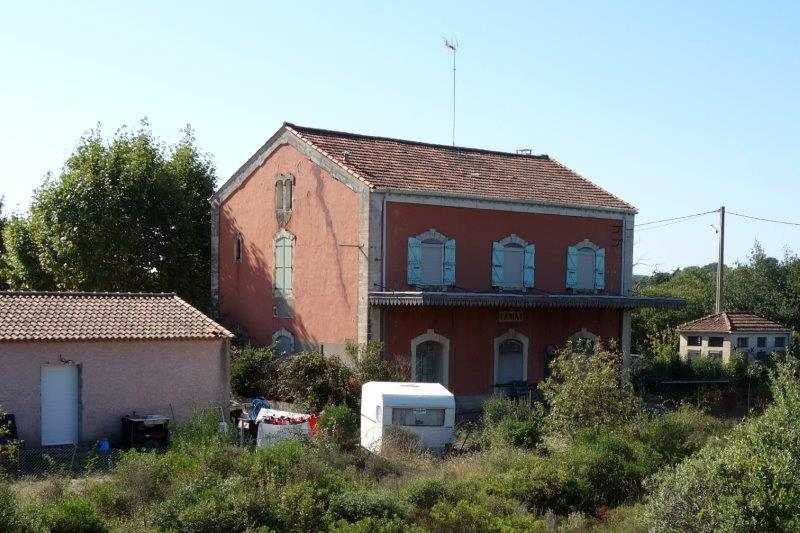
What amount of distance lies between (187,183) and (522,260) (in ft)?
41.2

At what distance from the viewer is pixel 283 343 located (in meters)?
27.2

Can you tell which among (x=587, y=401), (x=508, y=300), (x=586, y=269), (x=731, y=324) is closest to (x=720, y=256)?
(x=731, y=324)

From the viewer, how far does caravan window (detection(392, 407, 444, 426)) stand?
1881 centimetres

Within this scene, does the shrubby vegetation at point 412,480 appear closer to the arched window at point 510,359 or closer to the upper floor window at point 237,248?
the arched window at point 510,359

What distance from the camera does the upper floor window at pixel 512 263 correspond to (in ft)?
87.1

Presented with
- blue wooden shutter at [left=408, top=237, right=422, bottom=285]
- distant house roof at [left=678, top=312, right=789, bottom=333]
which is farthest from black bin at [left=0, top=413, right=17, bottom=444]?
distant house roof at [left=678, top=312, right=789, bottom=333]

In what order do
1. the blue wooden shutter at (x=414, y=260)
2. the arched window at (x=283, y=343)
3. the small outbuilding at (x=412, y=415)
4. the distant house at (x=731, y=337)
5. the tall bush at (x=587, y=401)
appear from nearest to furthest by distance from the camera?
the tall bush at (x=587, y=401)
the small outbuilding at (x=412, y=415)
the blue wooden shutter at (x=414, y=260)
the arched window at (x=283, y=343)
the distant house at (x=731, y=337)

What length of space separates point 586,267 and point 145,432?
1457 centimetres

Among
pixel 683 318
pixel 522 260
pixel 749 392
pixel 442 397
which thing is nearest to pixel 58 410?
pixel 442 397

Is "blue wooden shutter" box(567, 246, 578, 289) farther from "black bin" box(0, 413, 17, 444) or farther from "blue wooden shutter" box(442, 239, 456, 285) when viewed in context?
"black bin" box(0, 413, 17, 444)

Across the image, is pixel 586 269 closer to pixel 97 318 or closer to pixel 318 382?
pixel 318 382

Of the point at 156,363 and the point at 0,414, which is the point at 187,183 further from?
the point at 0,414

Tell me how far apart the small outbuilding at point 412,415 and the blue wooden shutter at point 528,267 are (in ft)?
27.4

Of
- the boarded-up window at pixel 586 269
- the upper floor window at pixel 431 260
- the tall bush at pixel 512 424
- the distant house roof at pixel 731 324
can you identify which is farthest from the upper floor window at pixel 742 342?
the tall bush at pixel 512 424
